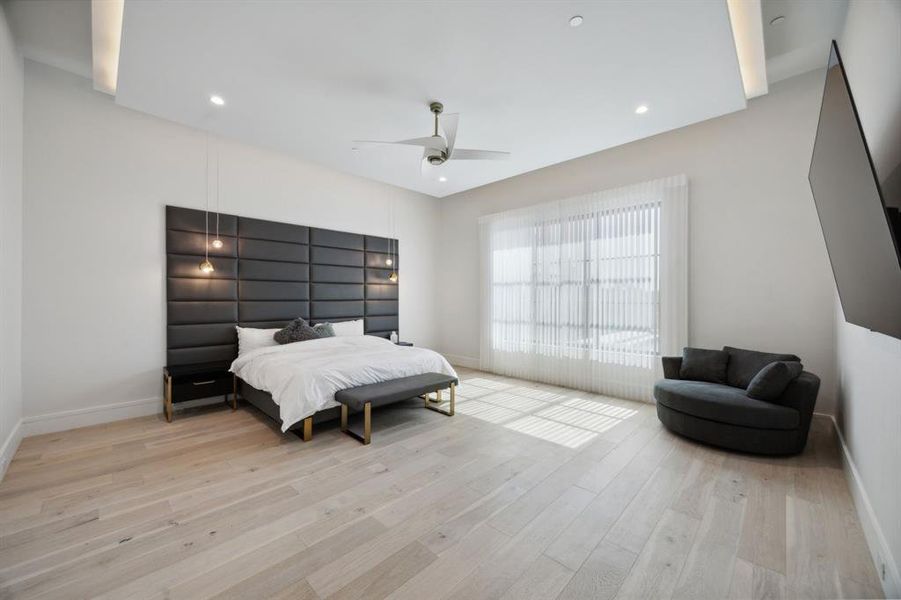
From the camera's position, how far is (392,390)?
11.6 feet

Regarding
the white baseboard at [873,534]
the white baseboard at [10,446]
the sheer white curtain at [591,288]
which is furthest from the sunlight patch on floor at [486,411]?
the white baseboard at [10,446]

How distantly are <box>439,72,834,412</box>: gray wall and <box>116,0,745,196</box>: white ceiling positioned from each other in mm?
588

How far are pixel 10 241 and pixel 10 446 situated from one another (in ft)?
5.66

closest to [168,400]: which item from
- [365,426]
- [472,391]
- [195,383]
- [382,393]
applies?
[195,383]

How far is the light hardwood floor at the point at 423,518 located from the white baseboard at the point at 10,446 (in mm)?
72

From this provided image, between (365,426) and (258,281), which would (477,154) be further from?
(258,281)

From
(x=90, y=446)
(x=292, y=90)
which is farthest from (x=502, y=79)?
(x=90, y=446)

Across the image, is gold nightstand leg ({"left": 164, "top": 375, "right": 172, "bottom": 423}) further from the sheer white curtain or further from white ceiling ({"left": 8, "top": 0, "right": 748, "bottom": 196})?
the sheer white curtain

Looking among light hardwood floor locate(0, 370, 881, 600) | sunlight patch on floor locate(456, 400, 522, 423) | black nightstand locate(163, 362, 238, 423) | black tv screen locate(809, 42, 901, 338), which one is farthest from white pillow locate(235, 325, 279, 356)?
black tv screen locate(809, 42, 901, 338)

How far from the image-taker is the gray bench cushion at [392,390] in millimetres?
3316

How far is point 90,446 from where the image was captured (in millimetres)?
3189

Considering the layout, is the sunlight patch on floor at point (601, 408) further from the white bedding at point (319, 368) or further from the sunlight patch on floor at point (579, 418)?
the white bedding at point (319, 368)

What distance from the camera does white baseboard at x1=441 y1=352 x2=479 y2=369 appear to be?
22.3ft

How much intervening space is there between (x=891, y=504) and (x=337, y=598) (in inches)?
105
